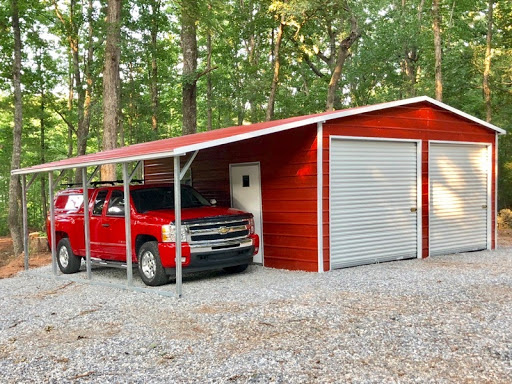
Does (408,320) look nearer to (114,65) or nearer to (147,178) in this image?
(147,178)

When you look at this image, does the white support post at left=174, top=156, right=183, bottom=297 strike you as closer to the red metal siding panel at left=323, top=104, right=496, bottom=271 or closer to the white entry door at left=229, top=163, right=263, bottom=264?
the red metal siding panel at left=323, top=104, right=496, bottom=271

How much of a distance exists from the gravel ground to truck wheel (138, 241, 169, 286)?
0.24 metres

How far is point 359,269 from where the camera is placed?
10562 mm

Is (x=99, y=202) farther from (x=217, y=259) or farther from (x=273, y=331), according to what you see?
(x=273, y=331)

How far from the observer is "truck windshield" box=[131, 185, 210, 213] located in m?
10.2

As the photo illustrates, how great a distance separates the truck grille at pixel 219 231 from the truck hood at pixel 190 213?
161 mm

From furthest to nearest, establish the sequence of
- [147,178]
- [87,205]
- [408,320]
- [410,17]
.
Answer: [410,17], [147,178], [87,205], [408,320]

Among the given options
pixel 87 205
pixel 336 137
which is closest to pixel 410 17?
pixel 336 137

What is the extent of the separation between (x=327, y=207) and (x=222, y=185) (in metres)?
3.16

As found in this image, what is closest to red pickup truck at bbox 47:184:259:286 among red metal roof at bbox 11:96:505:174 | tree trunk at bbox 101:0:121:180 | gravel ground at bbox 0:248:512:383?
gravel ground at bbox 0:248:512:383

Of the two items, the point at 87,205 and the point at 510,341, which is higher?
the point at 87,205

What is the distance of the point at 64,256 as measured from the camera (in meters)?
12.3

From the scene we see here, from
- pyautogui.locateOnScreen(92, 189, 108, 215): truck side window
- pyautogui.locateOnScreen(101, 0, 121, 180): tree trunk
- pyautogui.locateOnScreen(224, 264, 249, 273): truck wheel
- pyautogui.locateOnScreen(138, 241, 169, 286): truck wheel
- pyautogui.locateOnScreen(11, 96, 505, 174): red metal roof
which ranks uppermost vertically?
pyautogui.locateOnScreen(101, 0, 121, 180): tree trunk

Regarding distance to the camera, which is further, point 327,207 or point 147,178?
point 147,178
